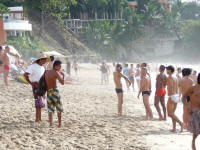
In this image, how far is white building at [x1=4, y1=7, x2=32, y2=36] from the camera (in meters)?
28.5

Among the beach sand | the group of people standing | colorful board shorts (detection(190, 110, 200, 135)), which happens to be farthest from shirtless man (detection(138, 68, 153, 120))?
colorful board shorts (detection(190, 110, 200, 135))

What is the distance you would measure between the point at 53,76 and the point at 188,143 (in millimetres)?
2931

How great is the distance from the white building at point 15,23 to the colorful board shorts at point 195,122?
25340 mm

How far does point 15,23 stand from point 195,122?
2612cm

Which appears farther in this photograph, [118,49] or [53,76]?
[118,49]

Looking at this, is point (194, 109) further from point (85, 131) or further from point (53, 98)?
point (53, 98)

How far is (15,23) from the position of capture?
28906 millimetres

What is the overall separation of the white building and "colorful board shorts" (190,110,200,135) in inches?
998

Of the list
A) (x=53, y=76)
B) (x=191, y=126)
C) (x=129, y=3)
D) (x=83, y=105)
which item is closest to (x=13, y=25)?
(x=83, y=105)

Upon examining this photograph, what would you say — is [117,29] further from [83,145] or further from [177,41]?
[83,145]

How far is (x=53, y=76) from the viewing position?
6133mm

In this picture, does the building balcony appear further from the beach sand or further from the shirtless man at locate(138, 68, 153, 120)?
the shirtless man at locate(138, 68, 153, 120)

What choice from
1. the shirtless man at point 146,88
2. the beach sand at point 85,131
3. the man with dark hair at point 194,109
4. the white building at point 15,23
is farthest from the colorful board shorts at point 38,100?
the white building at point 15,23

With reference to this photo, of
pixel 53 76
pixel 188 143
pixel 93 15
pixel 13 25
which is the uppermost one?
pixel 93 15
